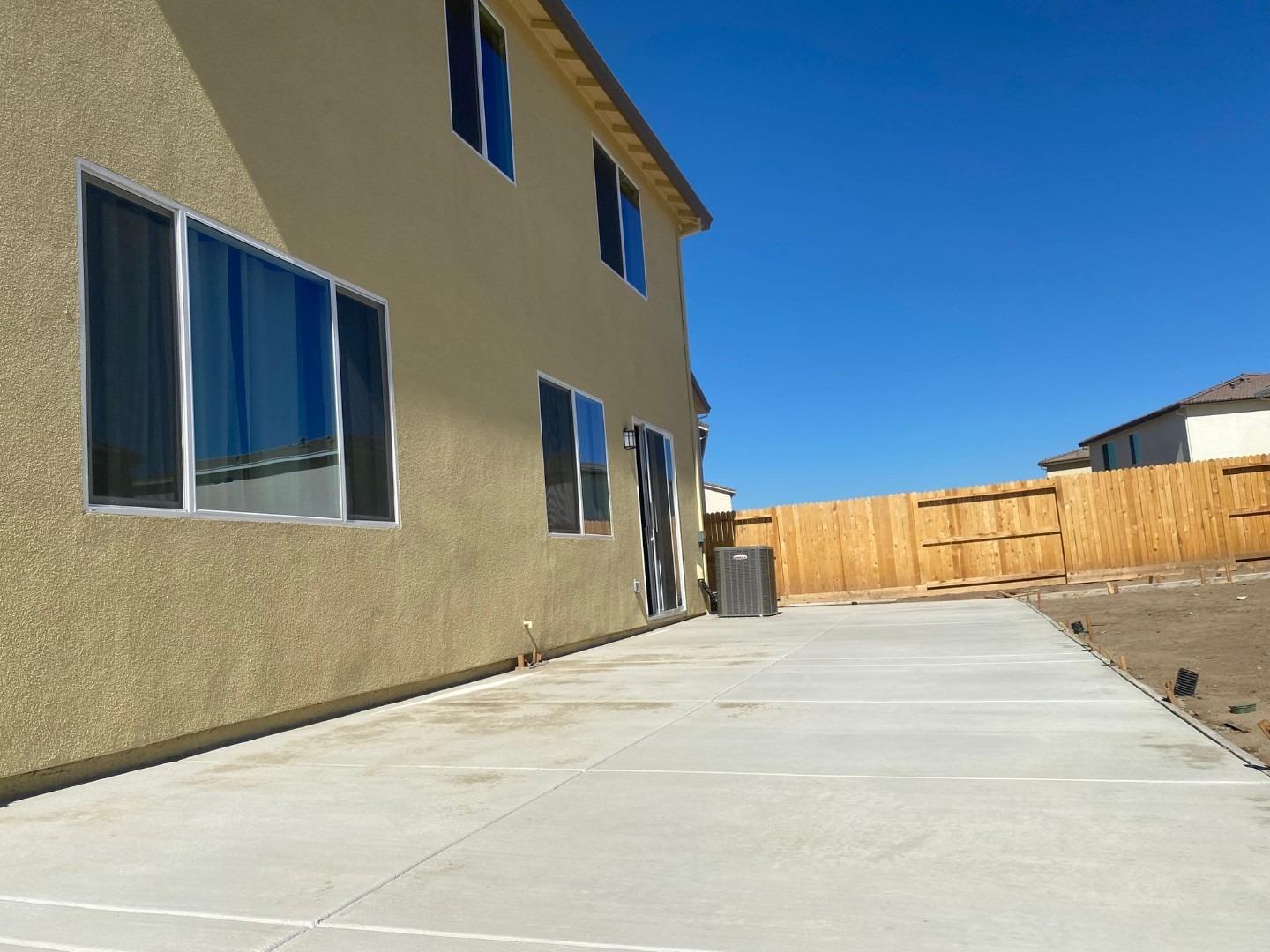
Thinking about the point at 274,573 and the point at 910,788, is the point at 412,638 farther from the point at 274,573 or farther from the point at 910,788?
the point at 910,788

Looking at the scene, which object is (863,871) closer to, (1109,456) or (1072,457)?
(1109,456)

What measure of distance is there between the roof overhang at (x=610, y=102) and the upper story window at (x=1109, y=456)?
2448 centimetres

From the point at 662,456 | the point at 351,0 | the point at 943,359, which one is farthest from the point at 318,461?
the point at 943,359

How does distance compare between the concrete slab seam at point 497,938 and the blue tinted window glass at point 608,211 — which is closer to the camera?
the concrete slab seam at point 497,938

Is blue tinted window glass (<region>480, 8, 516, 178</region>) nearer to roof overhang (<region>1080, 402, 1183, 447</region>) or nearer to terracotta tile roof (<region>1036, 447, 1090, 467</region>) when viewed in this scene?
roof overhang (<region>1080, 402, 1183, 447</region>)

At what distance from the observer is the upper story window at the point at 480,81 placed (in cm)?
830

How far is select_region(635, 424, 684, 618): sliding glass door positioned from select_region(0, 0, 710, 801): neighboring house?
6.69 ft

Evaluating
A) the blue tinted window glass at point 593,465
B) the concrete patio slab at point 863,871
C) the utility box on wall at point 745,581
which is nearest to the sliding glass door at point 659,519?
the utility box on wall at point 745,581

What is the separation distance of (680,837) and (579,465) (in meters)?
7.30

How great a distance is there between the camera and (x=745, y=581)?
1398cm

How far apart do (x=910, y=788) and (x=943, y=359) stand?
36881mm

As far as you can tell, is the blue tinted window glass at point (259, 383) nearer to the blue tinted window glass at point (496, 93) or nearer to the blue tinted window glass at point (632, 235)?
the blue tinted window glass at point (496, 93)

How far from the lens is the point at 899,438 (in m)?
39.5

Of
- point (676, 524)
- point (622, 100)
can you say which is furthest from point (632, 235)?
point (676, 524)
